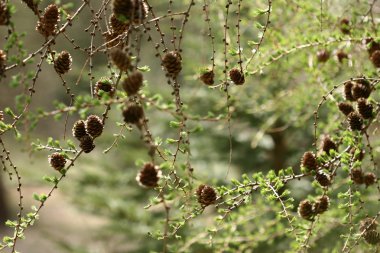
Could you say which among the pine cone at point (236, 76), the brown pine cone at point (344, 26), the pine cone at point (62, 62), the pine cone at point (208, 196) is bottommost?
the pine cone at point (208, 196)

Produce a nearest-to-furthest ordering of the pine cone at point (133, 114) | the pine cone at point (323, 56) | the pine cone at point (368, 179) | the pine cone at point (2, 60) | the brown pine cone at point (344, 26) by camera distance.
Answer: the pine cone at point (133, 114) < the pine cone at point (2, 60) < the pine cone at point (368, 179) < the brown pine cone at point (344, 26) < the pine cone at point (323, 56)

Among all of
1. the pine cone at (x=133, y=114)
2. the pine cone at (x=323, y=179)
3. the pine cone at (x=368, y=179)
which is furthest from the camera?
the pine cone at (x=368, y=179)

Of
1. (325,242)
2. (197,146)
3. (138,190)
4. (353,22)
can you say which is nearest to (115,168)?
(138,190)

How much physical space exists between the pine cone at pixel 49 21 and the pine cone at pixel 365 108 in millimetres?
627

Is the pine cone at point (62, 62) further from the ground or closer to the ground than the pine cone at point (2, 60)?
further from the ground

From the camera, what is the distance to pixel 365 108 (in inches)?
44.7

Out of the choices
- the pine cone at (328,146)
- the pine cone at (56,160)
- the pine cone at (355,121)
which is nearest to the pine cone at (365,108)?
the pine cone at (355,121)

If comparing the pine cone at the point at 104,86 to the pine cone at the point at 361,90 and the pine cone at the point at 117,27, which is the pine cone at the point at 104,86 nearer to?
the pine cone at the point at 117,27

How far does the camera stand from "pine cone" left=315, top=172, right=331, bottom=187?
111 cm

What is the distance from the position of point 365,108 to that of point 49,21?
2.13 feet

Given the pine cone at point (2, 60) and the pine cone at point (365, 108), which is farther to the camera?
the pine cone at point (365, 108)

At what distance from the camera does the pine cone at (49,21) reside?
3.29 feet

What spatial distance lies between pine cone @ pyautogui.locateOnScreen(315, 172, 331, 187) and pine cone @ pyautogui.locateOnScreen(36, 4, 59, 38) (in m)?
0.59

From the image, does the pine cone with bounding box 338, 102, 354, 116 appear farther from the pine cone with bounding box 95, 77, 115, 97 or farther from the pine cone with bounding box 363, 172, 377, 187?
the pine cone with bounding box 95, 77, 115, 97
